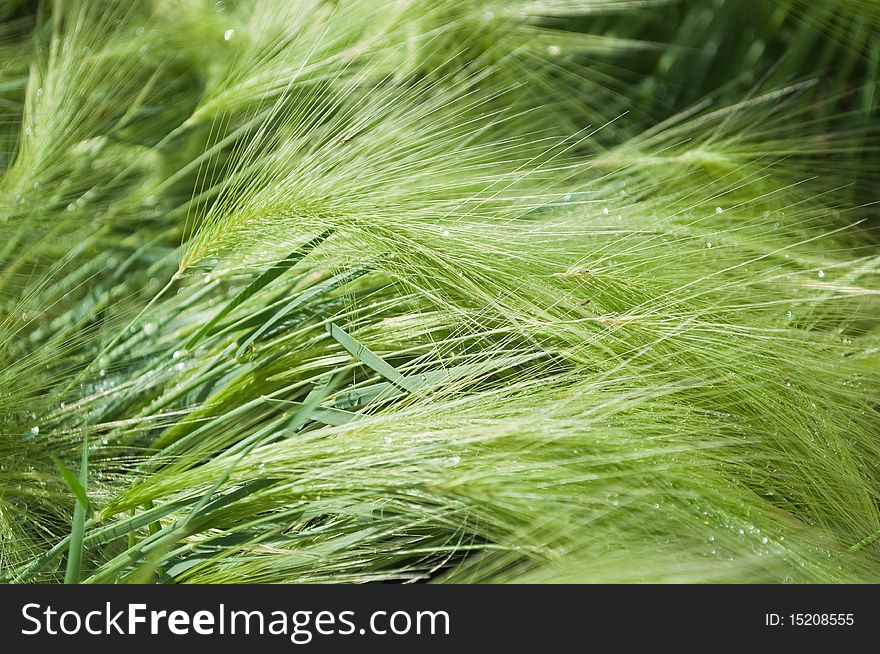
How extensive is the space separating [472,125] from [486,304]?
297mm

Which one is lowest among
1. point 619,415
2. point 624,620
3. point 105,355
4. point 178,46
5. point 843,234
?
point 624,620

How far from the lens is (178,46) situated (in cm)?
96

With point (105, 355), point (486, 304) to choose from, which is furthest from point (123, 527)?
point (486, 304)

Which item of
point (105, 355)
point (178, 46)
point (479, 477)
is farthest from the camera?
point (178, 46)

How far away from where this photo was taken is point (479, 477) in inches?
18.4

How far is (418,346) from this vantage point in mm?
644

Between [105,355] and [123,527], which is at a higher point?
[105,355]

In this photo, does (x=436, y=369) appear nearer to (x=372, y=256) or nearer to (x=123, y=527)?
(x=372, y=256)

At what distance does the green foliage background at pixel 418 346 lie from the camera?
504mm

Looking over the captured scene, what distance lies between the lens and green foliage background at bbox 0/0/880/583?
0.50 metres

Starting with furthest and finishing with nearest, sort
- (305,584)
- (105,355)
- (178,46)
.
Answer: (178,46)
(105,355)
(305,584)

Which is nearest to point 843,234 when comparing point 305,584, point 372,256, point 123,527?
point 372,256

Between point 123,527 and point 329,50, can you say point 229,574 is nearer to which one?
point 123,527

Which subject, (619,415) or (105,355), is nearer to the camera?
(619,415)
